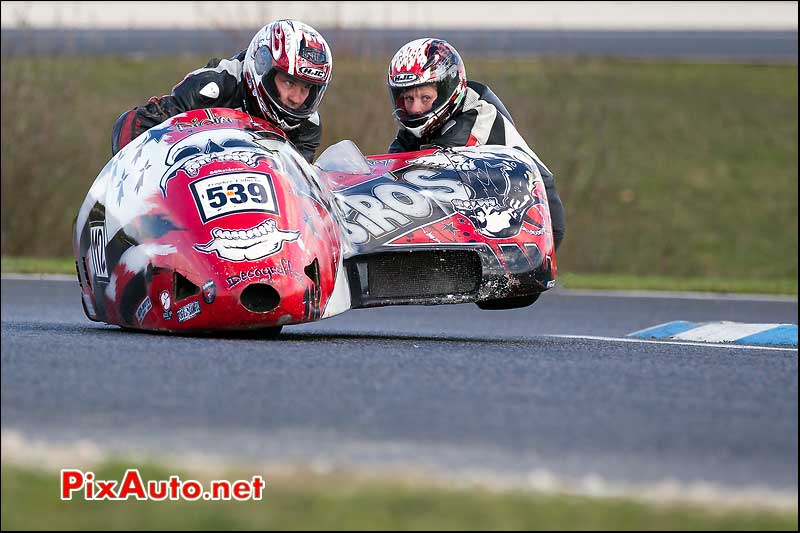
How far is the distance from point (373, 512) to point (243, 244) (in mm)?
2918

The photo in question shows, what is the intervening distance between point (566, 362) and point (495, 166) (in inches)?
71.7

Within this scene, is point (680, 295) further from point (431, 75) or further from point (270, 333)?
point (270, 333)

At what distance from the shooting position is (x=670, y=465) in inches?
177

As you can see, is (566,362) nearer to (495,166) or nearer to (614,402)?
(614,402)

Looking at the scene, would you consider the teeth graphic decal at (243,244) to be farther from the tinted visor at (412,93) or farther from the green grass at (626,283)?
the green grass at (626,283)

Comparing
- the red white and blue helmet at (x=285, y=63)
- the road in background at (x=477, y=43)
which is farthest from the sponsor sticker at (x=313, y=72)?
the road in background at (x=477, y=43)

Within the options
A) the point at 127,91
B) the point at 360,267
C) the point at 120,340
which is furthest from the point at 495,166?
the point at 127,91

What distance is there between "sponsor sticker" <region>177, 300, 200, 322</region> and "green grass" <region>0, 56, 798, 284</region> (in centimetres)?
1391

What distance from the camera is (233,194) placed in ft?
22.6

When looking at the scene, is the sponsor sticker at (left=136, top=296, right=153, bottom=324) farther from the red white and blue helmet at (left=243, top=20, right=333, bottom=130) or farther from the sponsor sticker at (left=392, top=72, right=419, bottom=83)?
the sponsor sticker at (left=392, top=72, right=419, bottom=83)

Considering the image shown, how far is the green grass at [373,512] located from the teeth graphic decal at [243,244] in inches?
100

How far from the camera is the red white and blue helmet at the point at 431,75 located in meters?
8.49

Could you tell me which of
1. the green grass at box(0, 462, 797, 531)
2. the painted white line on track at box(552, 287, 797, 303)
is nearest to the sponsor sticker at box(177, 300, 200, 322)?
the green grass at box(0, 462, 797, 531)

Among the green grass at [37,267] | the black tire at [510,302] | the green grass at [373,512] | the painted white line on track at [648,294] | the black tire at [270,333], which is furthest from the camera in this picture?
the green grass at [37,267]
